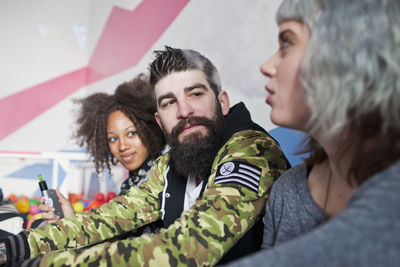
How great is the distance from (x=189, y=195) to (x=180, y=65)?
45 cm

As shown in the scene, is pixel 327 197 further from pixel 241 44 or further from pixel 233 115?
pixel 241 44

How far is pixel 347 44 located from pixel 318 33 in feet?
0.16

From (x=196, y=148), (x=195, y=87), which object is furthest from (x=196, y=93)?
(x=196, y=148)

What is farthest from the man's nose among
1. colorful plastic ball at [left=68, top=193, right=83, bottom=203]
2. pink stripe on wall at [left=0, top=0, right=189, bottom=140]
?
colorful plastic ball at [left=68, top=193, right=83, bottom=203]

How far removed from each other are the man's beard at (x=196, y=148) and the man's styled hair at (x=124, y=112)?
24.2 inches

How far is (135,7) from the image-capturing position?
8.76 feet

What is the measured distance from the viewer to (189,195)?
1.05 meters

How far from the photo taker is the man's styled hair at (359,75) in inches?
16.1

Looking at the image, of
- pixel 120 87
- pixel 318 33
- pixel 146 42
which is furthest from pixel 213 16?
pixel 318 33

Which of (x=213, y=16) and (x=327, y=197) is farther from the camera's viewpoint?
(x=213, y=16)

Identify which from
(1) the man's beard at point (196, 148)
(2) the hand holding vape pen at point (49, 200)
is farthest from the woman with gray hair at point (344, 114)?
(2) the hand holding vape pen at point (49, 200)

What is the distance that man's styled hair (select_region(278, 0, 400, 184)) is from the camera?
408 mm

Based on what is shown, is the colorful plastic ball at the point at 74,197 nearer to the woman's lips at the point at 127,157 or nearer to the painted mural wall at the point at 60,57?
the painted mural wall at the point at 60,57

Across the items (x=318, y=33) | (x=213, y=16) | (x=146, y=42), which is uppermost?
(x=146, y=42)
